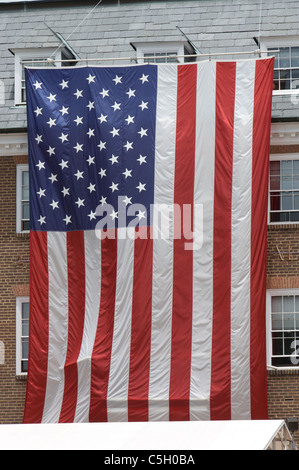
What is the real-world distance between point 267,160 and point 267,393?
5.83m

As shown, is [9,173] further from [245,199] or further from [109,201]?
[245,199]

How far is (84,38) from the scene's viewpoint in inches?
1266

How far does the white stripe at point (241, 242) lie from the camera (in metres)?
28.1

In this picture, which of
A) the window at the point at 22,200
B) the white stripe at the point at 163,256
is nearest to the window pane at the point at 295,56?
the white stripe at the point at 163,256

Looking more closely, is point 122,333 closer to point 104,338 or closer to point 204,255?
point 104,338

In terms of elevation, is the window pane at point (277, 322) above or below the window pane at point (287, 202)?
below

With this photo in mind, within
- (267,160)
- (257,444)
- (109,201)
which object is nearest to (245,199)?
(267,160)

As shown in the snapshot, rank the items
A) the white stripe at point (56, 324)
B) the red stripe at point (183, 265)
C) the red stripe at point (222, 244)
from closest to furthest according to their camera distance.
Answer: the red stripe at point (222, 244) → the red stripe at point (183, 265) → the white stripe at point (56, 324)

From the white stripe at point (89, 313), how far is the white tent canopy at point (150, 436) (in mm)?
5363

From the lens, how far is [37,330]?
95.2 ft

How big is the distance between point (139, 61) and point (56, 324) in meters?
7.54

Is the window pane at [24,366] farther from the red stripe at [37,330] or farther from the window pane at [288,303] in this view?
the window pane at [288,303]

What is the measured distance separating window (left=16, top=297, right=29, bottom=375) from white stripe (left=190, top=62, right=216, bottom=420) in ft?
15.1

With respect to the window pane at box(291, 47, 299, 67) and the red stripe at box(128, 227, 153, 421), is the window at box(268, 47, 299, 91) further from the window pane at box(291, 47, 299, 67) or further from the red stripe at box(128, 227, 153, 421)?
the red stripe at box(128, 227, 153, 421)
